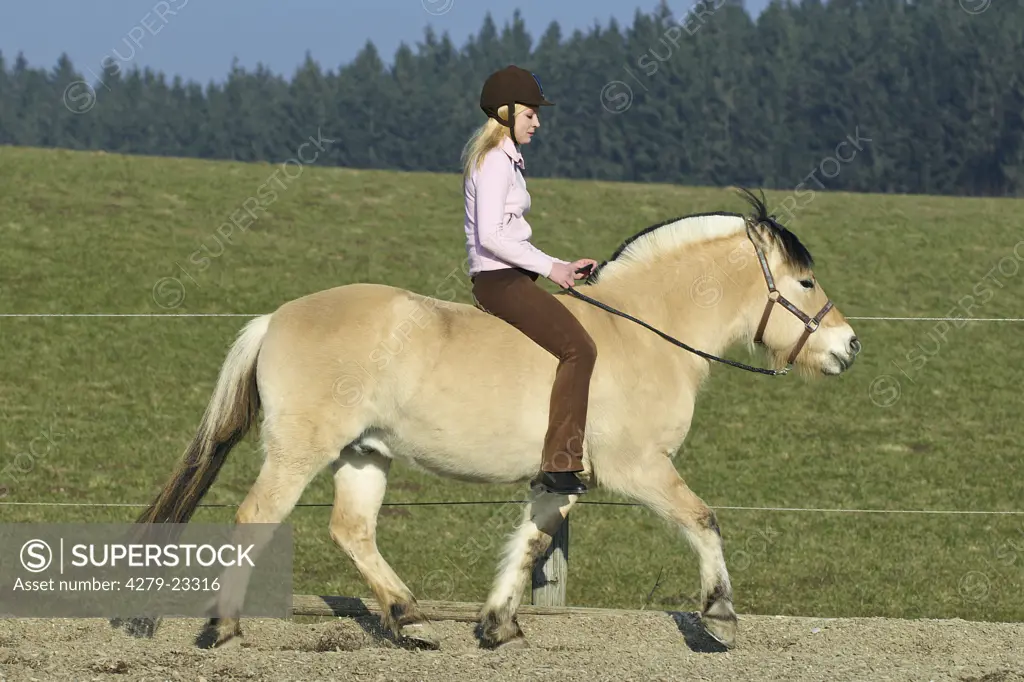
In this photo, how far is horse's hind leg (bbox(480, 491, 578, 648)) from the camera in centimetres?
677

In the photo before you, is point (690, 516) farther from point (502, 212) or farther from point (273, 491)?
point (273, 491)

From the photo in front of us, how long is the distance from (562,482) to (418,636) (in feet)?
3.58

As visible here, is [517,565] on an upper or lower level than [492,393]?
lower

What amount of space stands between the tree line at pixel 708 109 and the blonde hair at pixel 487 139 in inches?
2095

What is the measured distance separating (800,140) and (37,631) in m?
83.1

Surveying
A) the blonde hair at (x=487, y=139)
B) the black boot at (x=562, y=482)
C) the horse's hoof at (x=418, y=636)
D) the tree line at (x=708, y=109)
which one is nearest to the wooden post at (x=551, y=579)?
the horse's hoof at (x=418, y=636)

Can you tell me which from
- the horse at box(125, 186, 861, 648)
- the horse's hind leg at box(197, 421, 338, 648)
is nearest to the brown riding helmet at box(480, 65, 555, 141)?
the horse at box(125, 186, 861, 648)

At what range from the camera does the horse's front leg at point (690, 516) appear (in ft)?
21.1

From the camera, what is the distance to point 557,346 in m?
6.41

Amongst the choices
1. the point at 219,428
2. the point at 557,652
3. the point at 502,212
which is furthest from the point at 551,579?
the point at 502,212

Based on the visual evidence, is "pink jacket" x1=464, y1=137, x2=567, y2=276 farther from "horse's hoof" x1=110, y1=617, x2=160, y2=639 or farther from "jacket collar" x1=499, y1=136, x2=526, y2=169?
"horse's hoof" x1=110, y1=617, x2=160, y2=639

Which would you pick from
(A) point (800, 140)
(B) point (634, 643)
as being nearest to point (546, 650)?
(B) point (634, 643)

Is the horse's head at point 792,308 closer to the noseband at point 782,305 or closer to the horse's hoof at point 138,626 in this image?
the noseband at point 782,305

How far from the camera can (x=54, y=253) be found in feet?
75.6
